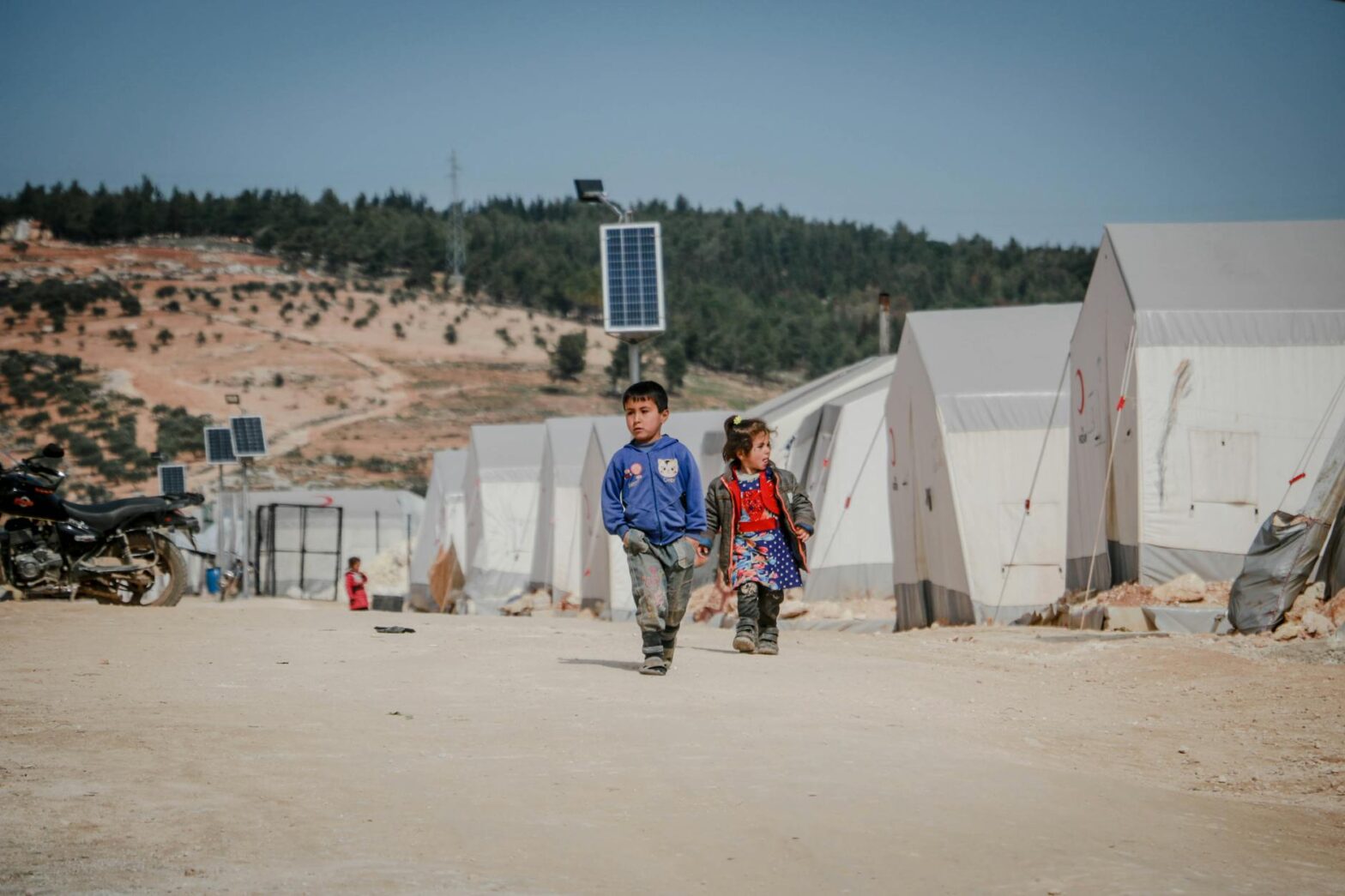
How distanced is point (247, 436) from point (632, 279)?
762 inches

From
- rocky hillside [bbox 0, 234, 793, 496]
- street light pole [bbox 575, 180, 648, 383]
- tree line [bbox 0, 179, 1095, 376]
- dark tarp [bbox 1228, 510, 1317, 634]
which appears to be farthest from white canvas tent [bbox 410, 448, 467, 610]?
tree line [bbox 0, 179, 1095, 376]

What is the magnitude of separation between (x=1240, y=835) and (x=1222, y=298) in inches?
402

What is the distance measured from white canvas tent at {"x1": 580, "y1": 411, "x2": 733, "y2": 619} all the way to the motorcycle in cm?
1127

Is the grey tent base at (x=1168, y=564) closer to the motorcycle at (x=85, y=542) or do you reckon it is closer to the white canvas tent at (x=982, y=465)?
the white canvas tent at (x=982, y=465)

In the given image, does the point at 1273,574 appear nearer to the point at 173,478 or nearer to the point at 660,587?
the point at 660,587

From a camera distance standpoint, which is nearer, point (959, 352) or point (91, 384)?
point (959, 352)

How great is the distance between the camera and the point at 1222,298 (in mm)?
14031

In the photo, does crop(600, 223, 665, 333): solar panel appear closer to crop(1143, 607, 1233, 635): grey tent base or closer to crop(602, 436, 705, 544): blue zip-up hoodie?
crop(1143, 607, 1233, 635): grey tent base

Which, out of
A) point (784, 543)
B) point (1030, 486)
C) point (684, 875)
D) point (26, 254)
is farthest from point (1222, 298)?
point (26, 254)

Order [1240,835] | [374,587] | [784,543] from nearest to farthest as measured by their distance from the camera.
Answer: [1240,835], [784,543], [374,587]

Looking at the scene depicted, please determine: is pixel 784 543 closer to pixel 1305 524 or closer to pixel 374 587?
pixel 1305 524

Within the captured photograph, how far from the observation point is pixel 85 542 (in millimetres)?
12852

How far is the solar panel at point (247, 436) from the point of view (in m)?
32.4

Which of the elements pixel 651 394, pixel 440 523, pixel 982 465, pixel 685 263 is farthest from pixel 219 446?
pixel 685 263
